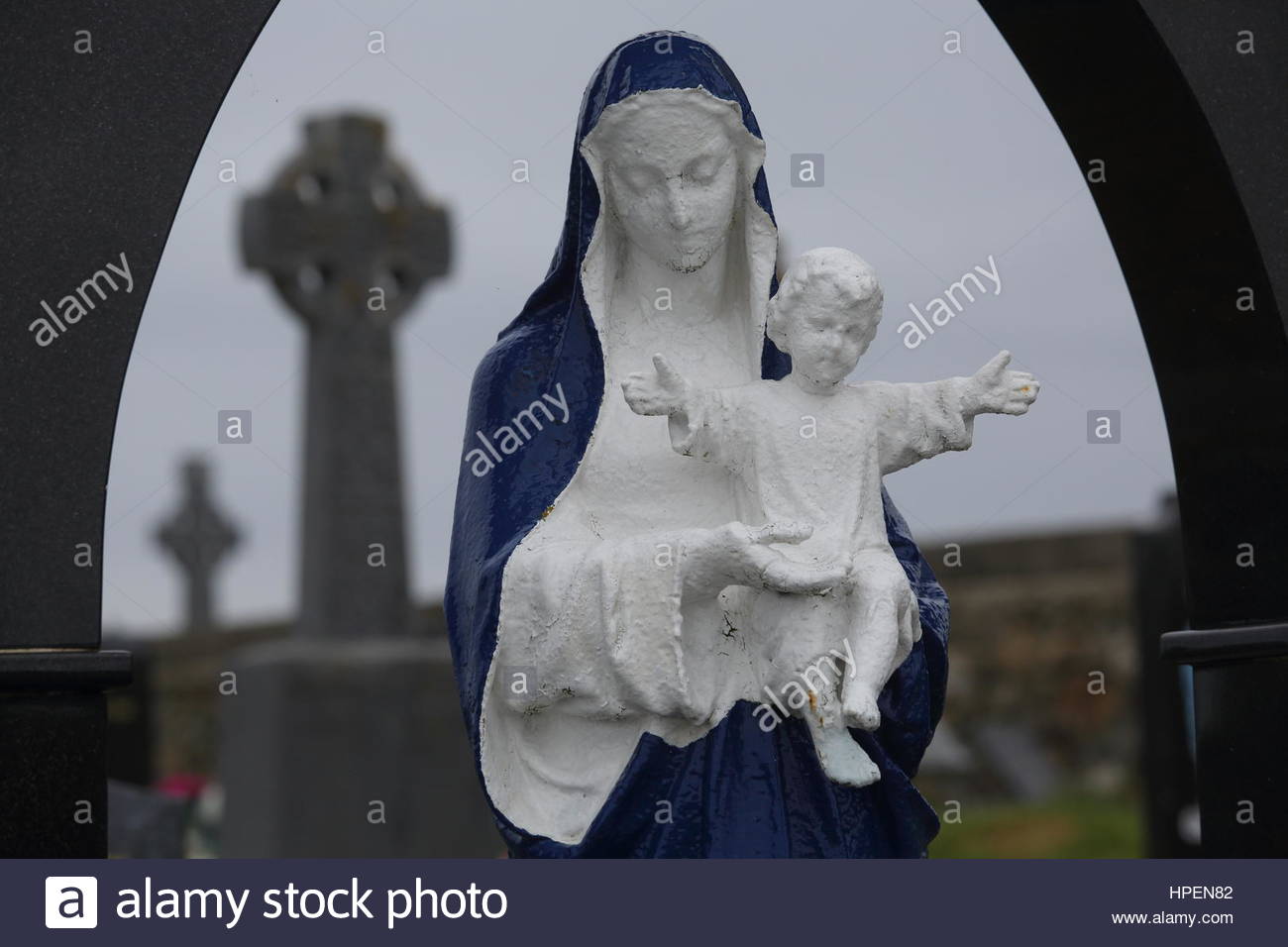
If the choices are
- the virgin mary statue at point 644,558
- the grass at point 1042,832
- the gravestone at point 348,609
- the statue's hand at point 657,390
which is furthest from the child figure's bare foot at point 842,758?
the grass at point 1042,832

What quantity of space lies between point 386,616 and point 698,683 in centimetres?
966

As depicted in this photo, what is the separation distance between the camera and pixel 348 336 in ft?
51.5

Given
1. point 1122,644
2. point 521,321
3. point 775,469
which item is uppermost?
point 521,321

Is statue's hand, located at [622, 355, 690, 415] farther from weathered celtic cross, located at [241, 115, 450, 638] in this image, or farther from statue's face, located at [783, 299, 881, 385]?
weathered celtic cross, located at [241, 115, 450, 638]

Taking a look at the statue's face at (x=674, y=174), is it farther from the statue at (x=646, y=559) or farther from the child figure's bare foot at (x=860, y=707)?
the child figure's bare foot at (x=860, y=707)

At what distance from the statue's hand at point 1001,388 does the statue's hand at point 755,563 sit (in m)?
0.59

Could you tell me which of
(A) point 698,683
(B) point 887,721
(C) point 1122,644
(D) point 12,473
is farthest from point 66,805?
(C) point 1122,644

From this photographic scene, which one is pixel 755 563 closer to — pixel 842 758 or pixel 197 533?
pixel 842 758

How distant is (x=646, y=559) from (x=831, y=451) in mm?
567

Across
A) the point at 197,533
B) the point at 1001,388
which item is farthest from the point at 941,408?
the point at 197,533

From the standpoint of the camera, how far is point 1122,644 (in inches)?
910

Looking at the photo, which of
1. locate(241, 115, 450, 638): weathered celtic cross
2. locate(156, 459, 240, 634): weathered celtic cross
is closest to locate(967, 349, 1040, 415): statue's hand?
locate(241, 115, 450, 638): weathered celtic cross
